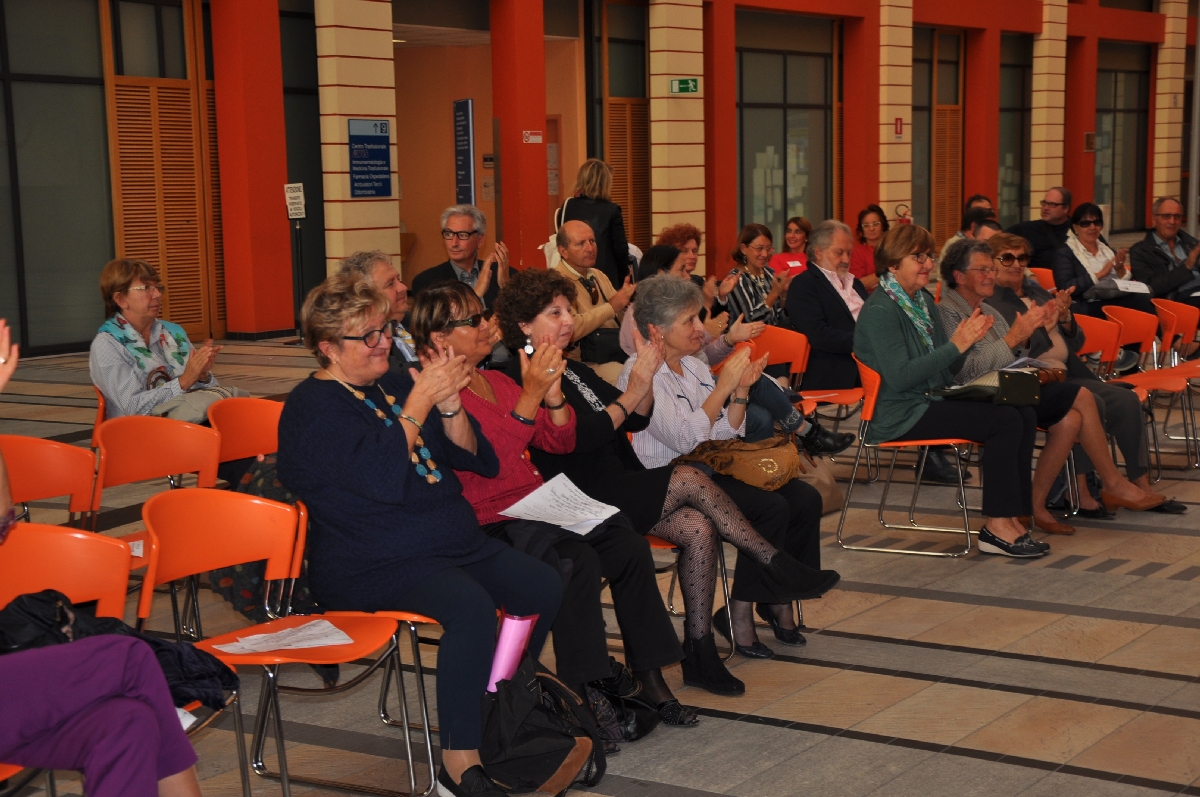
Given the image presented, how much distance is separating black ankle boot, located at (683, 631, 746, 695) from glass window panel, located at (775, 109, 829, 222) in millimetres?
15101

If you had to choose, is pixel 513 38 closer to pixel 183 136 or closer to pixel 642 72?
pixel 642 72

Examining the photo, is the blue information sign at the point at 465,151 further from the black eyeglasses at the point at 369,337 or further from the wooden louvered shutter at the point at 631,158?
the black eyeglasses at the point at 369,337

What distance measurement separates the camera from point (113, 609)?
10.7ft

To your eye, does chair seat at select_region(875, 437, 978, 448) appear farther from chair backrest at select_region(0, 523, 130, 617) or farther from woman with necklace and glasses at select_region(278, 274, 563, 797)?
chair backrest at select_region(0, 523, 130, 617)

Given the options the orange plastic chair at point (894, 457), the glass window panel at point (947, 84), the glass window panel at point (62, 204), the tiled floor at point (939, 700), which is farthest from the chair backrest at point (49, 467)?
the glass window panel at point (947, 84)

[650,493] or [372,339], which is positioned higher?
[372,339]

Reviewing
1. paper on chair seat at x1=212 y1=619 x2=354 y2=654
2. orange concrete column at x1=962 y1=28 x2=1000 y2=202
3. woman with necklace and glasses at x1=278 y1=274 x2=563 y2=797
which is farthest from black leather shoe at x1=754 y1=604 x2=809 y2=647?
orange concrete column at x1=962 y1=28 x2=1000 y2=202

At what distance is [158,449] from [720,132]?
13487mm

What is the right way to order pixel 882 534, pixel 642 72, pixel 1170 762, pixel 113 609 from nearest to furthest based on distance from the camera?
1. pixel 113 609
2. pixel 1170 762
3. pixel 882 534
4. pixel 642 72

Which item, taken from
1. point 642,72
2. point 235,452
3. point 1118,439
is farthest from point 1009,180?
point 235,452

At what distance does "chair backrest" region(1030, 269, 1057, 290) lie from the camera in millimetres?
9734

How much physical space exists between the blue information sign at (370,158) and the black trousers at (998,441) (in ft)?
28.1

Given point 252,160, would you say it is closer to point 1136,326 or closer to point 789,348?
point 789,348

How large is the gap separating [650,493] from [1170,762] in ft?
5.48
